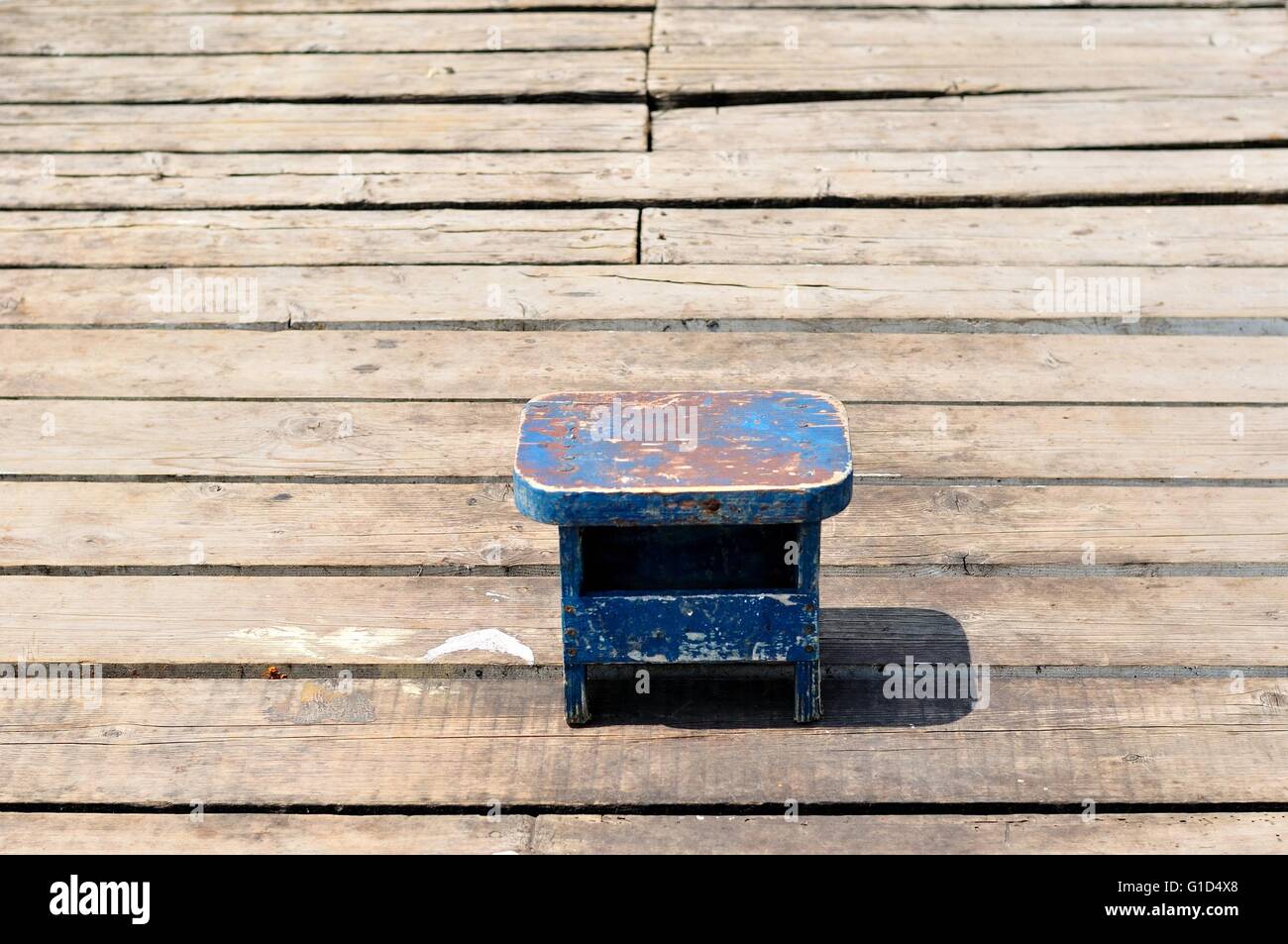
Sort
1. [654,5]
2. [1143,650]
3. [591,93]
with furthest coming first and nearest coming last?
[654,5]
[591,93]
[1143,650]

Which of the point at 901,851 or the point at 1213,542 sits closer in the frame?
the point at 901,851

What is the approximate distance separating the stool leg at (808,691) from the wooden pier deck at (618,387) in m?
0.03

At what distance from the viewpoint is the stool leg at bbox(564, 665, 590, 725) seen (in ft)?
8.72

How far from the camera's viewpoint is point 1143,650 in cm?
288

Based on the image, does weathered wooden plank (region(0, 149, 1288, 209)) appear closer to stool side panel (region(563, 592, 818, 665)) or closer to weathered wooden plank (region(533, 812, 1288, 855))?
stool side panel (region(563, 592, 818, 665))

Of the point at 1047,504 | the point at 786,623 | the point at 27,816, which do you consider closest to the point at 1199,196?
the point at 1047,504

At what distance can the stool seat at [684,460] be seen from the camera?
2.41 meters

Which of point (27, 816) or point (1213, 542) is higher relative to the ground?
point (1213, 542)

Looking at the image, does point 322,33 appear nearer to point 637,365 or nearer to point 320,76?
point 320,76

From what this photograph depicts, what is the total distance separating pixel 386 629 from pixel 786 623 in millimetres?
831

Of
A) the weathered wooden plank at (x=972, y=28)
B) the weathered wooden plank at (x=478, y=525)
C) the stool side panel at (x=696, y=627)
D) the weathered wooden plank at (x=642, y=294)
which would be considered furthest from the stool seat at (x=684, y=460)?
the weathered wooden plank at (x=972, y=28)

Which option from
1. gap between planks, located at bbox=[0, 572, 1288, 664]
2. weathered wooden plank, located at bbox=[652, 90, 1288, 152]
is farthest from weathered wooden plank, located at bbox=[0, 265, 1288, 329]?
gap between planks, located at bbox=[0, 572, 1288, 664]

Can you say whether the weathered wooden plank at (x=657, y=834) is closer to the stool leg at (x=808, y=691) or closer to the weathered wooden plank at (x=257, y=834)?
the weathered wooden plank at (x=257, y=834)

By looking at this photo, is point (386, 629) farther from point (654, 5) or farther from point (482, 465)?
point (654, 5)
